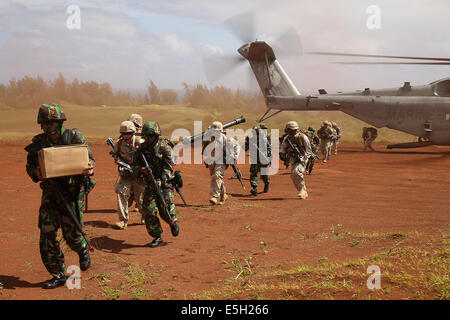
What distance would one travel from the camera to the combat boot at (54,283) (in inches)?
193

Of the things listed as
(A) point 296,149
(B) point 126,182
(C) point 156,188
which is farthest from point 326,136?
(C) point 156,188

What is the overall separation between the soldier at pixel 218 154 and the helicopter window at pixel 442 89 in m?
15.7

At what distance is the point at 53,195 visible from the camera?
16.2 ft

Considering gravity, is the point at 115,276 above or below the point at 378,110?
below

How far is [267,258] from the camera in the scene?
5922 millimetres

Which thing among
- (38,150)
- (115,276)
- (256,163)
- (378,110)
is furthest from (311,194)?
(378,110)

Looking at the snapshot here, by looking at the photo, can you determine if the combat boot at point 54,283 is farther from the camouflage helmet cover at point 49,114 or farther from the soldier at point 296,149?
the soldier at point 296,149

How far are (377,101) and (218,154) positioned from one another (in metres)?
15.2

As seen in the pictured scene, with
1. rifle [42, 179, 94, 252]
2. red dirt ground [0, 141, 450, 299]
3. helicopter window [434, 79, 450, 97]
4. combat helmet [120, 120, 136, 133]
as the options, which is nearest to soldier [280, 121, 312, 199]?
red dirt ground [0, 141, 450, 299]

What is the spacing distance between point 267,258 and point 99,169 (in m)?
13.4

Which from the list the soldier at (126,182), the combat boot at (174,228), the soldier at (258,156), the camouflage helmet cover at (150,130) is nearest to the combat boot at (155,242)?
the combat boot at (174,228)

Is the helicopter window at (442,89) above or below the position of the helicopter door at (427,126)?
above

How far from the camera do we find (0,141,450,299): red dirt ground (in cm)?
532

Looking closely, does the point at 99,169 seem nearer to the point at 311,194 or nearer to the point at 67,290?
the point at 311,194
